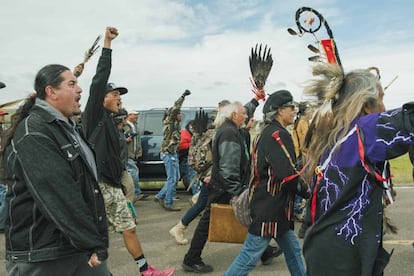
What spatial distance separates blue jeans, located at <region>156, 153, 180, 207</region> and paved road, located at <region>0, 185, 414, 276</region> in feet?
1.16

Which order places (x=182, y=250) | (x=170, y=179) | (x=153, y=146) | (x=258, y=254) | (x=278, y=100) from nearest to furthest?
(x=258, y=254) < (x=278, y=100) < (x=182, y=250) < (x=170, y=179) < (x=153, y=146)

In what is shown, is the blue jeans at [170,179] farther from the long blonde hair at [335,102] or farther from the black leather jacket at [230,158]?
the long blonde hair at [335,102]

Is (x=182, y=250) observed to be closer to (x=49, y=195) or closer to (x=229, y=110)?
(x=229, y=110)

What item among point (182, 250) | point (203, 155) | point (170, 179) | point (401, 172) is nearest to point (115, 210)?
point (182, 250)

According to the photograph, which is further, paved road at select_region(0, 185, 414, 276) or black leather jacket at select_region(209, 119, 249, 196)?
paved road at select_region(0, 185, 414, 276)

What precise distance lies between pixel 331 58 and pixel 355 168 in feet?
3.92

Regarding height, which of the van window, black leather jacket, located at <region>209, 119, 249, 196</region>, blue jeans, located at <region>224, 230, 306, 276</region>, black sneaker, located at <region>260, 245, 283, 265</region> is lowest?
black sneaker, located at <region>260, 245, 283, 265</region>

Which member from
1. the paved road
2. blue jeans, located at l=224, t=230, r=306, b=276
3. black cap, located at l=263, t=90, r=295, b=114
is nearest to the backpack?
the paved road

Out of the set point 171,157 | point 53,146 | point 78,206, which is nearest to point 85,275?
point 78,206

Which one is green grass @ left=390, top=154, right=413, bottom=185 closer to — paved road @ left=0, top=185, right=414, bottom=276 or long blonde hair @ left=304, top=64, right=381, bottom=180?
paved road @ left=0, top=185, right=414, bottom=276

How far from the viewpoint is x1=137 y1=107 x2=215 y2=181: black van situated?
9.48m

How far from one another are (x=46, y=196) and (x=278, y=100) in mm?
2179

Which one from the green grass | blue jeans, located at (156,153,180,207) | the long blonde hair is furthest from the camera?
the green grass

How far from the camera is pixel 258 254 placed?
11.8ft
